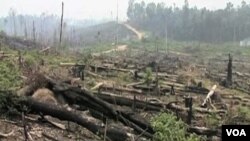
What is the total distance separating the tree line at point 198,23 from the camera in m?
93.6

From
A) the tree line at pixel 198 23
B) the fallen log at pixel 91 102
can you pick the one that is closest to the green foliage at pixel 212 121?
the fallen log at pixel 91 102

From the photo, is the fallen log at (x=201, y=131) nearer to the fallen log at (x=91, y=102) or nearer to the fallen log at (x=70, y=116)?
the fallen log at (x=91, y=102)

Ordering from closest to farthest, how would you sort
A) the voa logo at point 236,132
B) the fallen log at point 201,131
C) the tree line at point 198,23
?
the voa logo at point 236,132 → the fallen log at point 201,131 → the tree line at point 198,23

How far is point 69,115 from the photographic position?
10.8 m

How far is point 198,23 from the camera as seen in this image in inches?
3784

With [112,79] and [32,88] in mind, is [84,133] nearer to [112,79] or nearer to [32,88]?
[32,88]

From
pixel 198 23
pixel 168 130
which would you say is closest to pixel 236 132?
pixel 168 130

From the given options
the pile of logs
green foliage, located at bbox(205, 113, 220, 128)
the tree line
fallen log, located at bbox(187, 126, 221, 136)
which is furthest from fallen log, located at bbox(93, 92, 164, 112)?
the tree line

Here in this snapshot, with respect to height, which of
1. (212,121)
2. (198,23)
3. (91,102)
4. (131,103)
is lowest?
(212,121)

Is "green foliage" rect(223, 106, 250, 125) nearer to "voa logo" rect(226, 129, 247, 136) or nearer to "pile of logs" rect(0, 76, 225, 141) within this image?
"pile of logs" rect(0, 76, 225, 141)

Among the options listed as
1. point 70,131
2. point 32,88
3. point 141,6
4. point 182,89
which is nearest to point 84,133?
point 70,131

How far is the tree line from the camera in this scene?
93625 mm

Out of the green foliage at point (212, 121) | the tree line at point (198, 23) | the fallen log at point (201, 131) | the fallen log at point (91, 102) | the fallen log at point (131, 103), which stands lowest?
the green foliage at point (212, 121)

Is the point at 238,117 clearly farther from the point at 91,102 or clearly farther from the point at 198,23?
the point at 198,23
